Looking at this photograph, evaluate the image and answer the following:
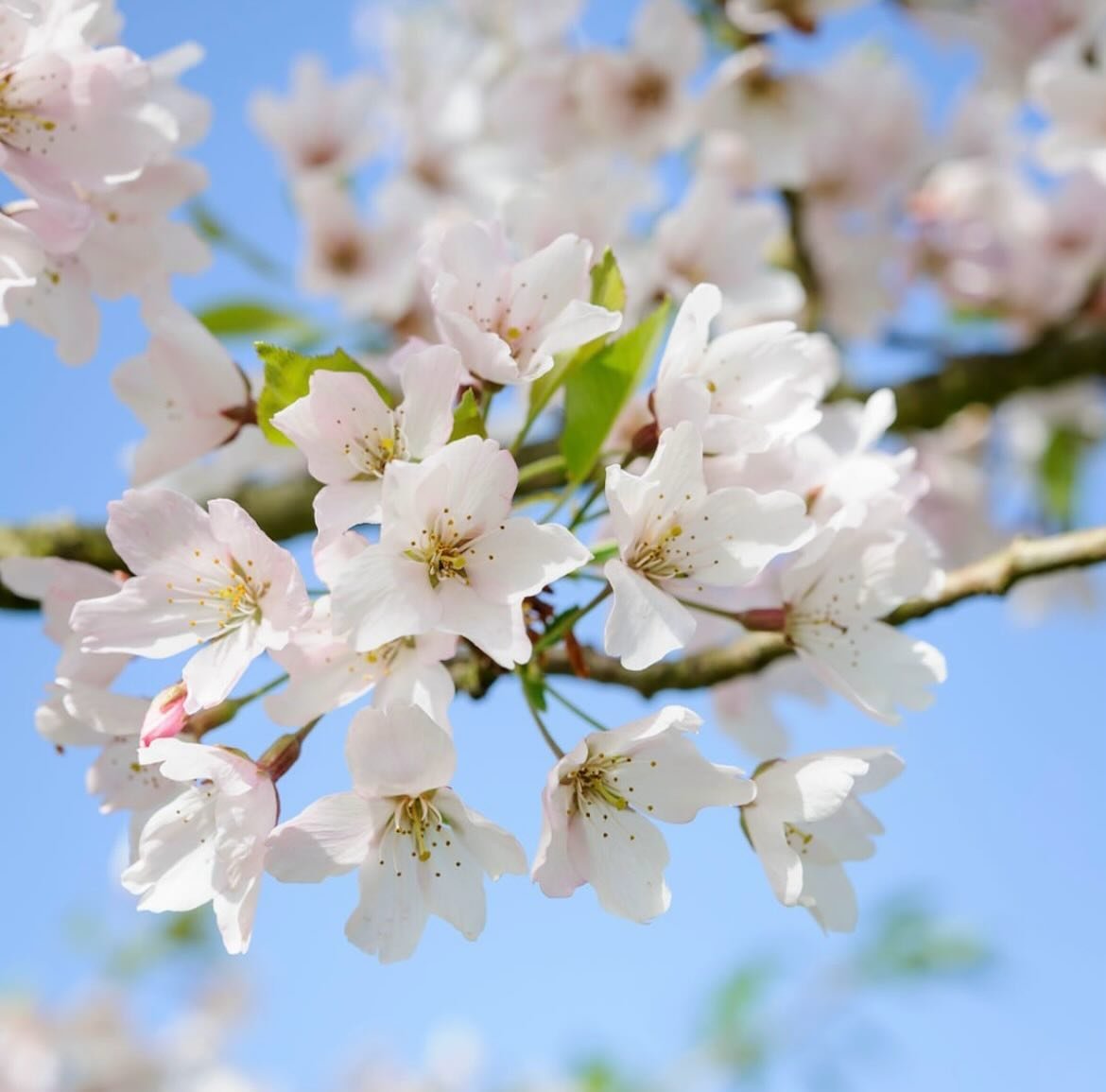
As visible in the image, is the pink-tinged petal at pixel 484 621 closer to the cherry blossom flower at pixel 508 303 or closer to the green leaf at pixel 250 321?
the cherry blossom flower at pixel 508 303

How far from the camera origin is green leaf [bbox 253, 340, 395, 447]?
1.24 meters

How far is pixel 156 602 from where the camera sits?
1292mm

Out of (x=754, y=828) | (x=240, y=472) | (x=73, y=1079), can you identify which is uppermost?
(x=754, y=828)

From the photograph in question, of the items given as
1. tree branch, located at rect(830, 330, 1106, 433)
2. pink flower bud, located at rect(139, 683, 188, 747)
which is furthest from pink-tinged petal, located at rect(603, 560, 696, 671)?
tree branch, located at rect(830, 330, 1106, 433)

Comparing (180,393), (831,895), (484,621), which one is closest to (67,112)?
(180,393)

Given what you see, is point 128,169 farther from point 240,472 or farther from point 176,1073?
point 176,1073

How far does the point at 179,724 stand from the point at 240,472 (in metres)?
1.46

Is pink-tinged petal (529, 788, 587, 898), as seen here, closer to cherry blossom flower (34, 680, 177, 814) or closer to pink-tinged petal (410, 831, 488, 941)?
pink-tinged petal (410, 831, 488, 941)

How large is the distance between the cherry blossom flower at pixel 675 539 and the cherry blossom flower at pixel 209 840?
0.38 meters

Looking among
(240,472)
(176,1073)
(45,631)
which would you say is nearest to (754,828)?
(45,631)

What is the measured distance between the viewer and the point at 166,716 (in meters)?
1.23

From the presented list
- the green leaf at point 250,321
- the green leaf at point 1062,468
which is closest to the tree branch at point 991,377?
the green leaf at point 1062,468

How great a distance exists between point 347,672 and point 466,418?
0.29 metres

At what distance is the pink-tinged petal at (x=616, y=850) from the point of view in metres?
1.26
